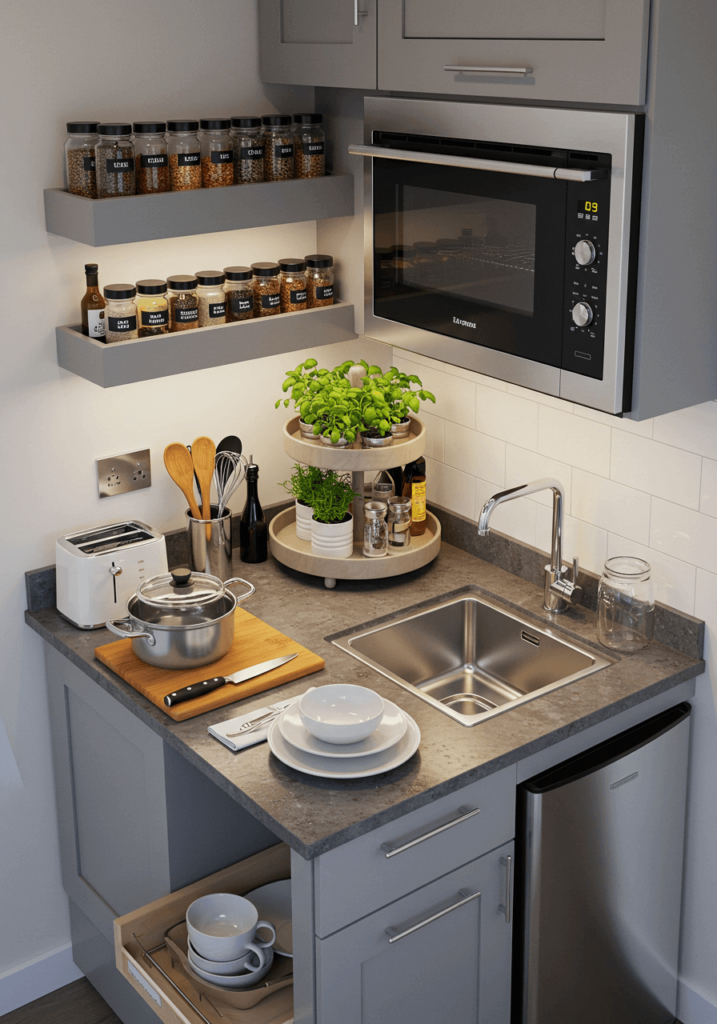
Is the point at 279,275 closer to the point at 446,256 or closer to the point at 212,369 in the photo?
the point at 212,369

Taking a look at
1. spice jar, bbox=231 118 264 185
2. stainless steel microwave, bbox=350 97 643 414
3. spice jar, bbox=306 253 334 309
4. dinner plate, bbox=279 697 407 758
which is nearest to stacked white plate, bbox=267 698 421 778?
dinner plate, bbox=279 697 407 758

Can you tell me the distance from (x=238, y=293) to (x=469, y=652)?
3.09 feet

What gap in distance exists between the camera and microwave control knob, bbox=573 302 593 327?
178 cm

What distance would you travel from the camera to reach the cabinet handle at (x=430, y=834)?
1.79 metres

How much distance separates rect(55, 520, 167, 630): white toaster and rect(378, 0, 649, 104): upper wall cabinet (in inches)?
41.4

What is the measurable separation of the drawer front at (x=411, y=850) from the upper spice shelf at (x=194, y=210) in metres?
1.19

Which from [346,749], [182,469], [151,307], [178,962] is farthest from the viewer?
[182,469]

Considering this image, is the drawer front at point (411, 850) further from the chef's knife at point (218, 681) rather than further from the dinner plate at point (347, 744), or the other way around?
the chef's knife at point (218, 681)

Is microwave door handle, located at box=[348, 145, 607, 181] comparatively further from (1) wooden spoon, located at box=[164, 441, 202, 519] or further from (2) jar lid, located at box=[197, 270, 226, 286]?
(1) wooden spoon, located at box=[164, 441, 202, 519]

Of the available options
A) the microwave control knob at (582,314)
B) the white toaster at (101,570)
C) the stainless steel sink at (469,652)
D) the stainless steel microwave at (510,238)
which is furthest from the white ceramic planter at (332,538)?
the microwave control knob at (582,314)

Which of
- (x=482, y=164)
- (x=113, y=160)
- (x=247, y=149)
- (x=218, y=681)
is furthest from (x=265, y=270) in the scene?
(x=218, y=681)

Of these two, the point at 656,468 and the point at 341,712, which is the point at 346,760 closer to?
the point at 341,712

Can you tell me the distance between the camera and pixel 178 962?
80.2 inches

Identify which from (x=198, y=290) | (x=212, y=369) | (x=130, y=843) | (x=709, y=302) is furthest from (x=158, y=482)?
(x=709, y=302)
